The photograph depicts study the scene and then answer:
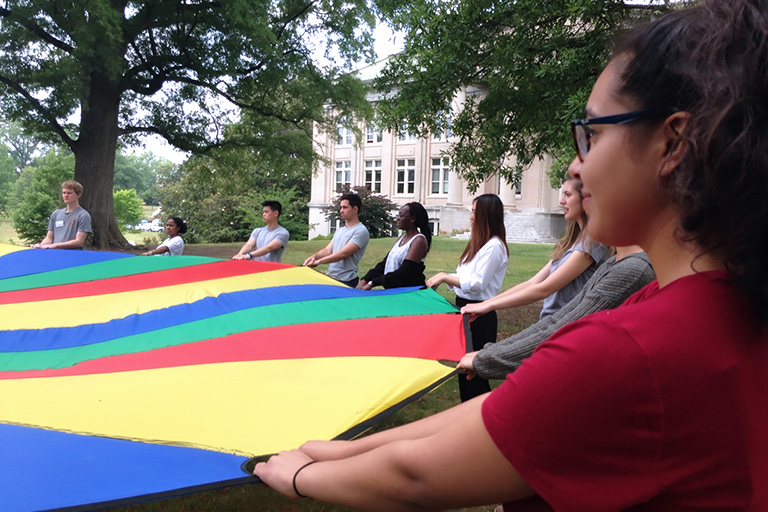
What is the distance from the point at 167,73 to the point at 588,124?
16812mm

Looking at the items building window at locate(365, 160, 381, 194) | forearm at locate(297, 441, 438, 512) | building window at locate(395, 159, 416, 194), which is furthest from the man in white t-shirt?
building window at locate(365, 160, 381, 194)

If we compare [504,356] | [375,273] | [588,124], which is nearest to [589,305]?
[504,356]

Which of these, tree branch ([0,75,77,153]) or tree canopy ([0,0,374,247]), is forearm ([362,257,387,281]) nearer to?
tree canopy ([0,0,374,247])

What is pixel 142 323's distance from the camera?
4.46m

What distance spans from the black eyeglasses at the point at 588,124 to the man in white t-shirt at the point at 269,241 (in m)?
5.84

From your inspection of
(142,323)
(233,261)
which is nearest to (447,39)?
(233,261)

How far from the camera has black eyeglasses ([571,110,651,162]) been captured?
35.4 inches

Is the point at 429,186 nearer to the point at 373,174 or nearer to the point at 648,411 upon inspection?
the point at 373,174

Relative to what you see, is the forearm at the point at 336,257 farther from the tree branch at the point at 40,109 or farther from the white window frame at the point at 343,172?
the white window frame at the point at 343,172

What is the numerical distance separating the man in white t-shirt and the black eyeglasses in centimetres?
584

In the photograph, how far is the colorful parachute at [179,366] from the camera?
6.31 feet

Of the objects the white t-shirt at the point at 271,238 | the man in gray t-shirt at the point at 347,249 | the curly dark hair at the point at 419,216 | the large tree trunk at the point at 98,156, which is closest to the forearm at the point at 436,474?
the curly dark hair at the point at 419,216

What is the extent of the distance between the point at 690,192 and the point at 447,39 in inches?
261

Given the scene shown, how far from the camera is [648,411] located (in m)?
0.75
